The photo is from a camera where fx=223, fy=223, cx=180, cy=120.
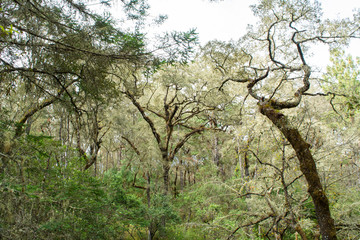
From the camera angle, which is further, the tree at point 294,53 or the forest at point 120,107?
the tree at point 294,53

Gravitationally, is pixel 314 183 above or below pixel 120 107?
below

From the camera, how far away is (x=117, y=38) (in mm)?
3617

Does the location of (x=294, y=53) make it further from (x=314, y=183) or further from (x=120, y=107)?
(x=120, y=107)

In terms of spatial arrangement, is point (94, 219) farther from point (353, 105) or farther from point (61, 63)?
point (353, 105)

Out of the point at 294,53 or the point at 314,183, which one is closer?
the point at 314,183

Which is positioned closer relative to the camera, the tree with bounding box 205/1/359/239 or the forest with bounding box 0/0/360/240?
the forest with bounding box 0/0/360/240

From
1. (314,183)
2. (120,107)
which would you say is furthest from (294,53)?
(120,107)

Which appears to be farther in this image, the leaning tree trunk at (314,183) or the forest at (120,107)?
the leaning tree trunk at (314,183)

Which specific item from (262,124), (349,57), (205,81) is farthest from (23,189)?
(349,57)

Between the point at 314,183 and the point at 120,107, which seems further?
the point at 120,107

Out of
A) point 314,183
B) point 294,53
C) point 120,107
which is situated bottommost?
point 314,183

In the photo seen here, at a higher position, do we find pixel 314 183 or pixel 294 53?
pixel 294 53

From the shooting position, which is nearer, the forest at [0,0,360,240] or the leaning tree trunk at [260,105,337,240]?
the forest at [0,0,360,240]

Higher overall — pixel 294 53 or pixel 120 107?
pixel 294 53
